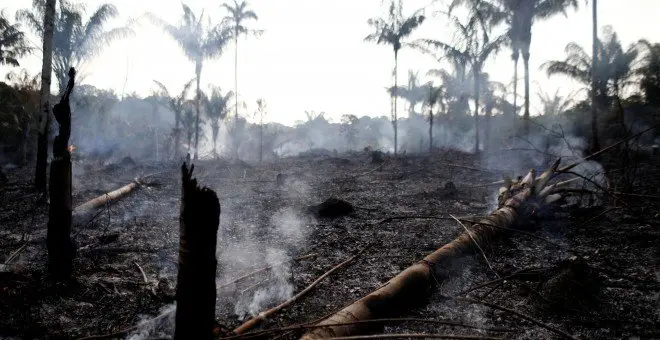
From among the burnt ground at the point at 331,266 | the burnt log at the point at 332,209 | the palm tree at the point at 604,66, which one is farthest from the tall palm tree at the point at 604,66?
the burnt log at the point at 332,209

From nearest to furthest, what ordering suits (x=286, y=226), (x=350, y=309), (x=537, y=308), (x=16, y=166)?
1. (x=350, y=309)
2. (x=537, y=308)
3. (x=286, y=226)
4. (x=16, y=166)

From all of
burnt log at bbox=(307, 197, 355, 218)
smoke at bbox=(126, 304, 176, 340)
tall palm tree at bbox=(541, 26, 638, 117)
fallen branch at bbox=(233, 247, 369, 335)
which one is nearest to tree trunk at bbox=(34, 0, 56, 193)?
burnt log at bbox=(307, 197, 355, 218)

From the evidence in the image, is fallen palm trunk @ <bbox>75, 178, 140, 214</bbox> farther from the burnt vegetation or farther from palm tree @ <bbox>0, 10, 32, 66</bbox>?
palm tree @ <bbox>0, 10, 32, 66</bbox>

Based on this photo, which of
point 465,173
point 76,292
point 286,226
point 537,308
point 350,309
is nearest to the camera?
point 350,309

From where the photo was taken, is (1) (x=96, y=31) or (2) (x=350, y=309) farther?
(1) (x=96, y=31)

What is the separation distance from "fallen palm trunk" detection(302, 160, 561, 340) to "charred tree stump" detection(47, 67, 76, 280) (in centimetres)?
319

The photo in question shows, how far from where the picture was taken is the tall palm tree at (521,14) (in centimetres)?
1599

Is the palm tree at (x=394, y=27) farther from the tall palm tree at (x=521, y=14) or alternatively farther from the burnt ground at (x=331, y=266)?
the burnt ground at (x=331, y=266)

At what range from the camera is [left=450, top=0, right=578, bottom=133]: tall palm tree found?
52.5ft

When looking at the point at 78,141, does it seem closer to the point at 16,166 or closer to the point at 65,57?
the point at 16,166

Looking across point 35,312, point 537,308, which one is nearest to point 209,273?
point 35,312

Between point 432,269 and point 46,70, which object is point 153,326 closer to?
point 432,269

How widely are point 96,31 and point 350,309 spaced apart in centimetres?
1738

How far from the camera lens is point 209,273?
178cm
